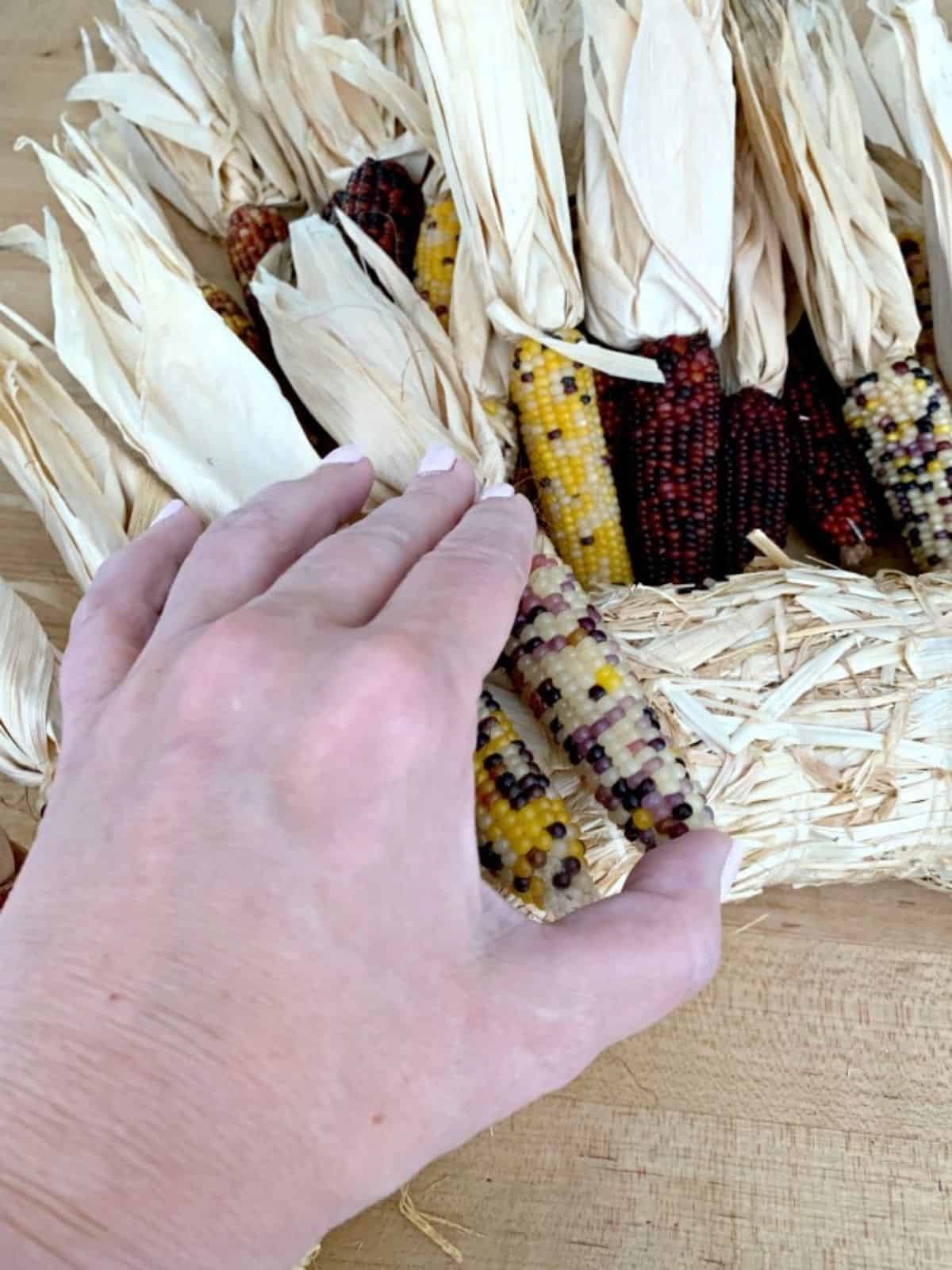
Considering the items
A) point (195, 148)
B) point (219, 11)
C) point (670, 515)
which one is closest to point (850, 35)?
point (670, 515)

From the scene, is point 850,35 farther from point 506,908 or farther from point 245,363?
point 506,908

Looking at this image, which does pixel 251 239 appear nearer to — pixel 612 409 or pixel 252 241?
pixel 252 241

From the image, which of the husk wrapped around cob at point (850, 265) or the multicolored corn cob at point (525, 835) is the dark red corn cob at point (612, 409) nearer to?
the husk wrapped around cob at point (850, 265)

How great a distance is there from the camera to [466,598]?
1.67ft

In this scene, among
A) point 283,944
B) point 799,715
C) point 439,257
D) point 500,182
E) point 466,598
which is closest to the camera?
point 283,944

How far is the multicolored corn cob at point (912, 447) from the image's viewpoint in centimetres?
98

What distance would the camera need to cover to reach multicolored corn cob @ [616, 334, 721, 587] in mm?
974

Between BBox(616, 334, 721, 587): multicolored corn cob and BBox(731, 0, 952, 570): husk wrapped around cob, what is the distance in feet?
0.53

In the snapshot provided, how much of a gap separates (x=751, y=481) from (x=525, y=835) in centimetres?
49

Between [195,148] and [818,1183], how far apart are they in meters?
1.33

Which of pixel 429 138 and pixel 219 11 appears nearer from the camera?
pixel 429 138

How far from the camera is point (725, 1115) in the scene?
2.62 feet

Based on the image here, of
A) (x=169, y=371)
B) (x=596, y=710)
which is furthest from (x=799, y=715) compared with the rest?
(x=169, y=371)

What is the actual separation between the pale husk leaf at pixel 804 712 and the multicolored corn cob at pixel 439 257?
0.40 m
